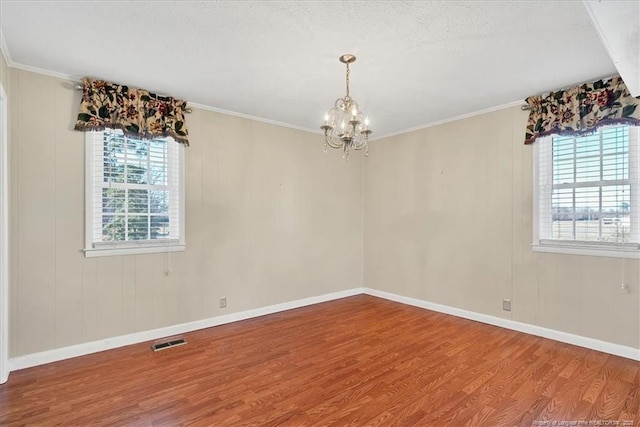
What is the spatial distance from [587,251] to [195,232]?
414cm

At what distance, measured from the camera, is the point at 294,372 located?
277 centimetres

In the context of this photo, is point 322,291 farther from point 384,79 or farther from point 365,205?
point 384,79

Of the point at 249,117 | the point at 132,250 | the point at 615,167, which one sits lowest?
the point at 132,250

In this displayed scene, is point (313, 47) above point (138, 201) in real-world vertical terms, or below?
above

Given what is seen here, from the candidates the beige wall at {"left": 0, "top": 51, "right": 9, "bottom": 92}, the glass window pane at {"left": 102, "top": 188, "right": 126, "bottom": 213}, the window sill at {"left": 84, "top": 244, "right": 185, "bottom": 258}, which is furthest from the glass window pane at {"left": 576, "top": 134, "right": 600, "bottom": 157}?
the beige wall at {"left": 0, "top": 51, "right": 9, "bottom": 92}

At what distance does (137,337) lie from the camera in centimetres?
342

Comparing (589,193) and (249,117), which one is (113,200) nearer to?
(249,117)

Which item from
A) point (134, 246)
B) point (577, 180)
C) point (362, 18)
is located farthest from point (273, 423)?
point (577, 180)

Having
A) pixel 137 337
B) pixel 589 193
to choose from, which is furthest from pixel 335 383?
pixel 589 193

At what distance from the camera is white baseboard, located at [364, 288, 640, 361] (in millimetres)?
3051

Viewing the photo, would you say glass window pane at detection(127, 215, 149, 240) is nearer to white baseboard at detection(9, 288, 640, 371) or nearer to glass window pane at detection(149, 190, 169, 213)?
glass window pane at detection(149, 190, 169, 213)

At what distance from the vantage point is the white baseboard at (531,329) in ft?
10.0

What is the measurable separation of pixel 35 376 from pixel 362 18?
3.73m

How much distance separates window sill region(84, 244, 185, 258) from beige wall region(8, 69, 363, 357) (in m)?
0.06
